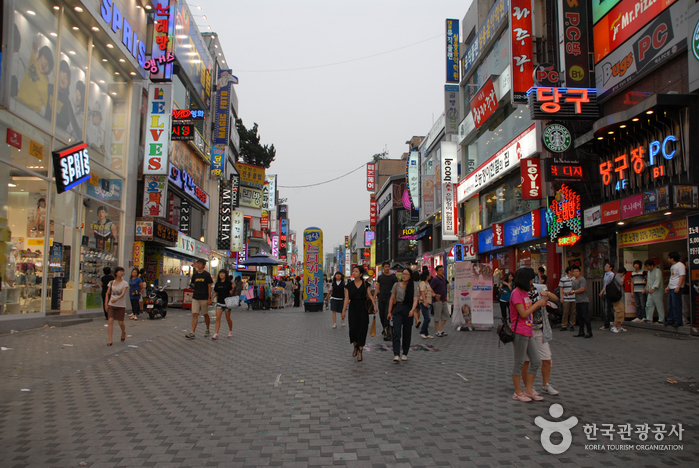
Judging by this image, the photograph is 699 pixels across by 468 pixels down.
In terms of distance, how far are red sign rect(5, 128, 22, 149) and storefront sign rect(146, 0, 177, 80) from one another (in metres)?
8.98

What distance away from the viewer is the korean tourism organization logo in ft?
14.0

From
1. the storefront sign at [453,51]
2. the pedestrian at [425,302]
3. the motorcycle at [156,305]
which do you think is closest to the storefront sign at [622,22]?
the pedestrian at [425,302]

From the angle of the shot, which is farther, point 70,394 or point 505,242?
point 505,242

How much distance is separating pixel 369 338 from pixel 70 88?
40.3ft

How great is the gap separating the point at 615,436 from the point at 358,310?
15.9 ft

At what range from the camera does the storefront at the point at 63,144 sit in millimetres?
12375

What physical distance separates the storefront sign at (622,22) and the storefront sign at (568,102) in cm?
133

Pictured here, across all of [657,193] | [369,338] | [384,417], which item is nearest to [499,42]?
[657,193]

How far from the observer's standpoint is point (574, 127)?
1738cm

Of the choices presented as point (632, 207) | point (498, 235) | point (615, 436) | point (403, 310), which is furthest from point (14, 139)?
point (498, 235)

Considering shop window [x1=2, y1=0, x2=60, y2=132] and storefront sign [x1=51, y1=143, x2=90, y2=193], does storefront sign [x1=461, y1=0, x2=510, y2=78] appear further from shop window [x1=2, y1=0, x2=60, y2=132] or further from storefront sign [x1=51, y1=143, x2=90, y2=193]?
storefront sign [x1=51, y1=143, x2=90, y2=193]

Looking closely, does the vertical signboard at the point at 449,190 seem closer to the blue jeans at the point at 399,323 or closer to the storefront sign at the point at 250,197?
the blue jeans at the point at 399,323

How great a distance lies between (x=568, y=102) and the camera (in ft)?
52.9

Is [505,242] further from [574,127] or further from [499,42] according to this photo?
[499,42]
